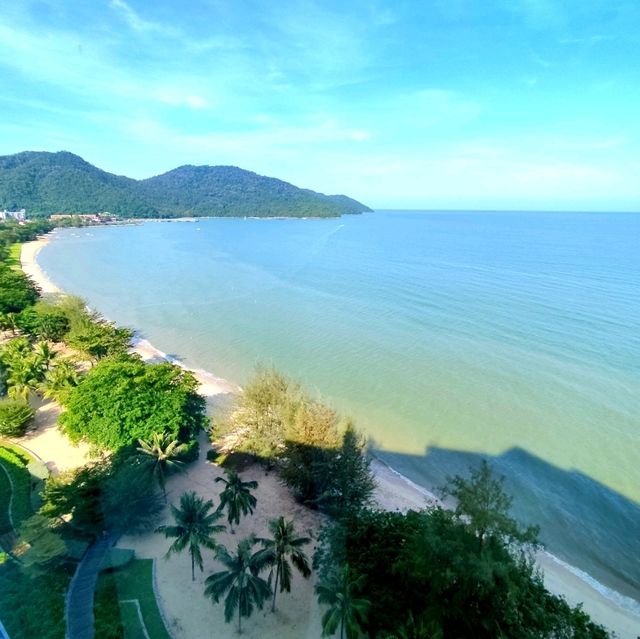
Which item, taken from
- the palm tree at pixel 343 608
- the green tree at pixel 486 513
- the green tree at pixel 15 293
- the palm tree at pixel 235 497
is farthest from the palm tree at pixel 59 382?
the green tree at pixel 486 513

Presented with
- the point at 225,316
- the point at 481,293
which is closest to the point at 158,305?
the point at 225,316

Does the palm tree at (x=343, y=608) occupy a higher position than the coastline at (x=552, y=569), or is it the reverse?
the palm tree at (x=343, y=608)

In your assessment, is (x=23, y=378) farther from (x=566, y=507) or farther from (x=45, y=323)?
(x=566, y=507)

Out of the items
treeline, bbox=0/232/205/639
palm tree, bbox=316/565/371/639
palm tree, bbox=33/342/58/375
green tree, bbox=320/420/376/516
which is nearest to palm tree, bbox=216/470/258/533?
green tree, bbox=320/420/376/516

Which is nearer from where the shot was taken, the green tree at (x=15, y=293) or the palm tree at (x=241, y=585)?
the palm tree at (x=241, y=585)

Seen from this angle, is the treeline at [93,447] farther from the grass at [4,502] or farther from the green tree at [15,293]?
the green tree at [15,293]

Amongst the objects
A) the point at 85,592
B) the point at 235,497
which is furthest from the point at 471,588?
the point at 85,592

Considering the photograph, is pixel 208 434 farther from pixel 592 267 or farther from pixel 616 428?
pixel 592 267
